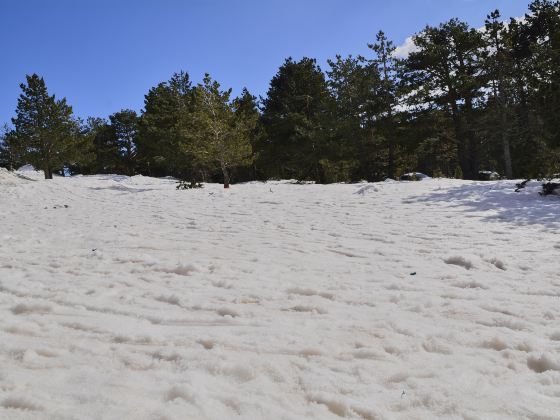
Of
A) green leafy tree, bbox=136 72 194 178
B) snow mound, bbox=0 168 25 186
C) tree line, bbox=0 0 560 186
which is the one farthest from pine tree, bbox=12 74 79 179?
snow mound, bbox=0 168 25 186

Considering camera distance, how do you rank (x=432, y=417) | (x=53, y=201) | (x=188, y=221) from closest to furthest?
(x=432, y=417) < (x=188, y=221) < (x=53, y=201)

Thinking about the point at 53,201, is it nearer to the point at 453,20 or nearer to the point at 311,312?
the point at 311,312

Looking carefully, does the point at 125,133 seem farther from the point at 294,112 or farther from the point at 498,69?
the point at 498,69

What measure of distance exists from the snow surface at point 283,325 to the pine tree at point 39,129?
2820 cm

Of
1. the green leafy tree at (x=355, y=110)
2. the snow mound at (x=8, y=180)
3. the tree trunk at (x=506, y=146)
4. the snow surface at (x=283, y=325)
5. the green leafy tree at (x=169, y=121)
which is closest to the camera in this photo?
the snow surface at (x=283, y=325)

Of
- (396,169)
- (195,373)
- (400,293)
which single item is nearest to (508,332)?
(400,293)

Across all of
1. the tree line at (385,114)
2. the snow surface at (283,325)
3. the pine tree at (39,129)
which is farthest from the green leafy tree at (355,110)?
the pine tree at (39,129)

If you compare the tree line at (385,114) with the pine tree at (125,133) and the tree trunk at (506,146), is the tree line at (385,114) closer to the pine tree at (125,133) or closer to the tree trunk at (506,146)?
the tree trunk at (506,146)

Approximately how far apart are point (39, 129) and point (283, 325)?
34.6 metres

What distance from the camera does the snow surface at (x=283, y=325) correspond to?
2.01 meters

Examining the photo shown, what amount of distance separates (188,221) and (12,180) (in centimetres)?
1599

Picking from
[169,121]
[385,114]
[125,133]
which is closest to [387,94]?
[385,114]

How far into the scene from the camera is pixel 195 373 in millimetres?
2244

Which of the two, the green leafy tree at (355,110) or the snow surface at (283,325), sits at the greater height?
the green leafy tree at (355,110)
